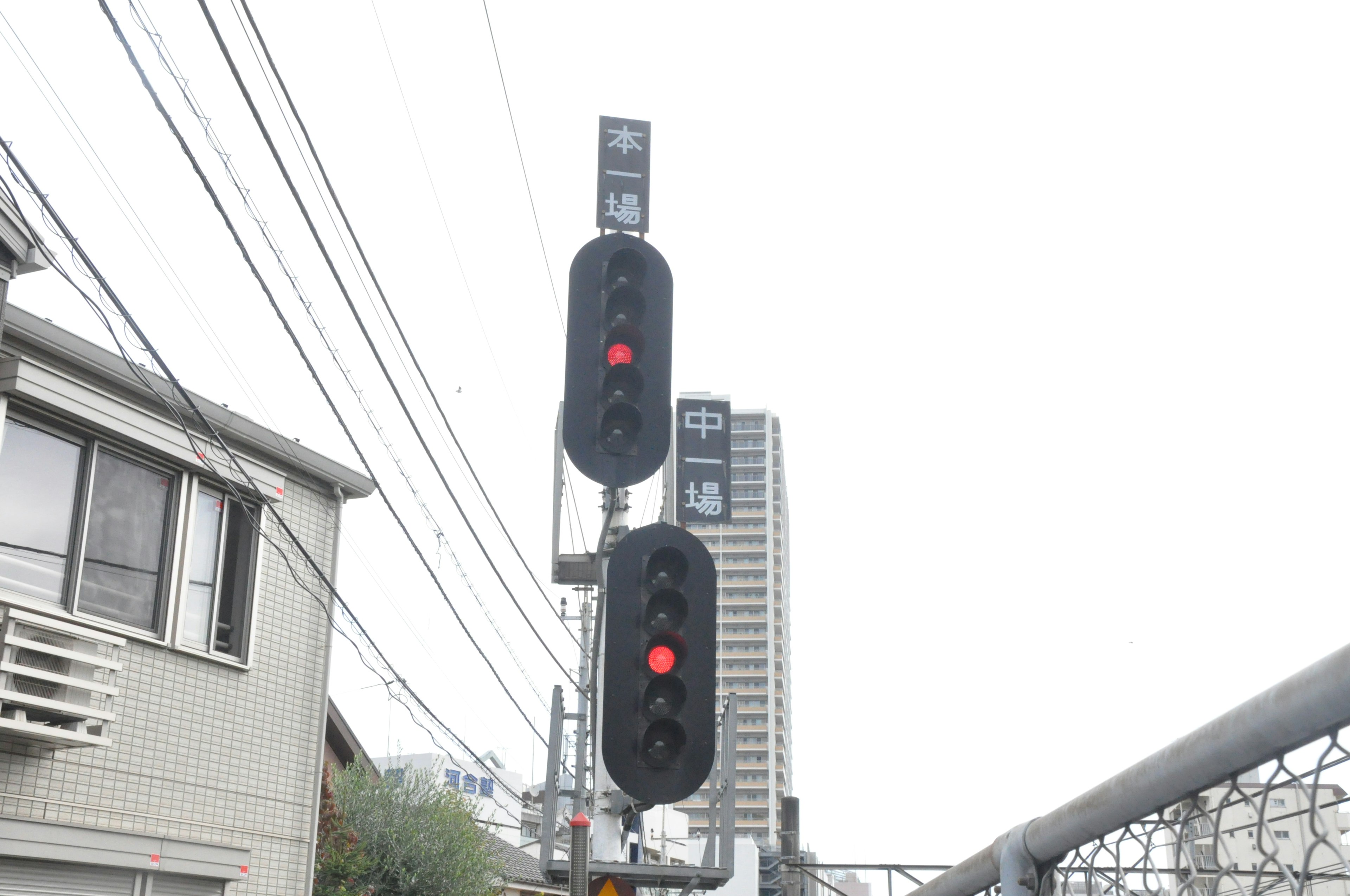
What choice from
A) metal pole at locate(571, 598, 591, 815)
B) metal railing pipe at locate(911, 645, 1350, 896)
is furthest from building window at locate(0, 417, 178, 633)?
metal railing pipe at locate(911, 645, 1350, 896)

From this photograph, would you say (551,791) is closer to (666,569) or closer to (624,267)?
(666,569)

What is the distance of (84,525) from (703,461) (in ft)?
21.0

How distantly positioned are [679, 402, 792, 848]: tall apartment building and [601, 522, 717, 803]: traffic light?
13693 centimetres

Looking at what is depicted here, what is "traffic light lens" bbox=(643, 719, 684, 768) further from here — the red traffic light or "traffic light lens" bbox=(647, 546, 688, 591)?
"traffic light lens" bbox=(647, 546, 688, 591)

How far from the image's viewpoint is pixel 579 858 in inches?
157

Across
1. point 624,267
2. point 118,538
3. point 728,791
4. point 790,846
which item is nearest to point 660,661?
point 624,267

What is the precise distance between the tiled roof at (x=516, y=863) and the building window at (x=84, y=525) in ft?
82.3

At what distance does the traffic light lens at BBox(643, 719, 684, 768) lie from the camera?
423 cm

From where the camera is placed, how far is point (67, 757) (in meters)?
10.7

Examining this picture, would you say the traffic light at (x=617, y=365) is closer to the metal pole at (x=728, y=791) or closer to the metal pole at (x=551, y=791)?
the metal pole at (x=551, y=791)

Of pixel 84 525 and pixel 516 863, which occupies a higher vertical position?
pixel 84 525

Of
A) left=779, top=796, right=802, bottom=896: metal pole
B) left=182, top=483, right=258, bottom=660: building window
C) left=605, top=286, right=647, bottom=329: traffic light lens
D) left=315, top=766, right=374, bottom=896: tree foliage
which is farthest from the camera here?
left=315, top=766, right=374, bottom=896: tree foliage

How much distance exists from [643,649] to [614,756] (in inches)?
14.8

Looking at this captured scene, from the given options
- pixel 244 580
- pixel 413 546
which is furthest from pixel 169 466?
pixel 413 546
